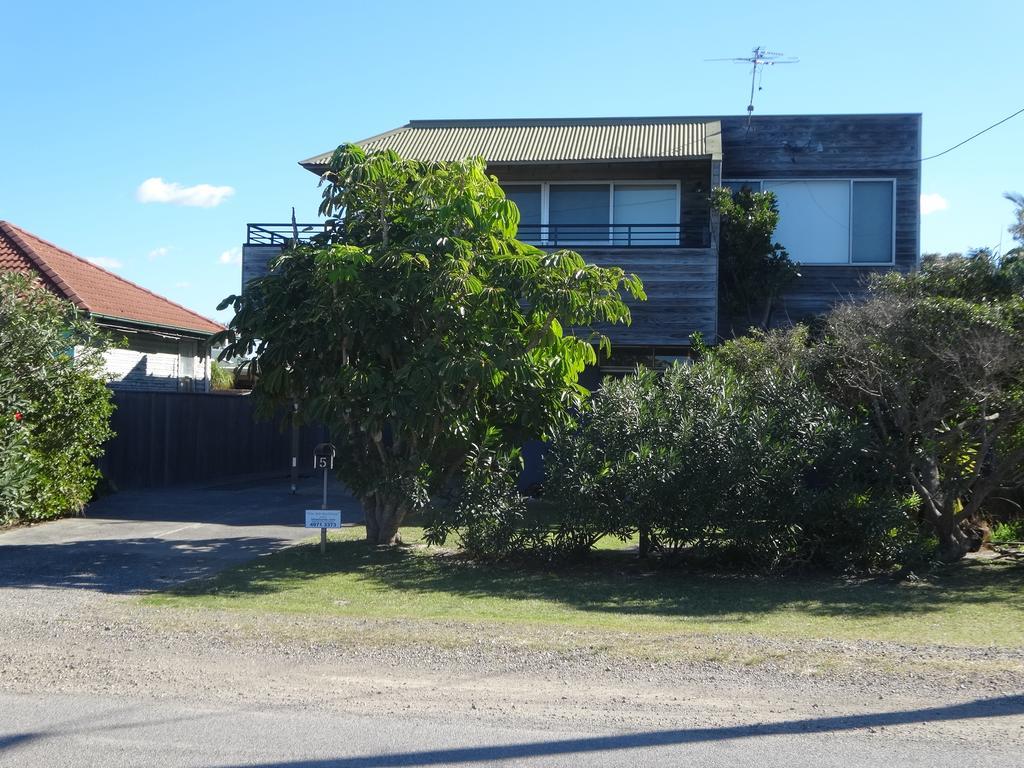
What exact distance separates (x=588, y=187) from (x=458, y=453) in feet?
30.6

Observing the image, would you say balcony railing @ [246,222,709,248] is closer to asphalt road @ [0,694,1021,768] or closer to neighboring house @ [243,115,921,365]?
neighboring house @ [243,115,921,365]

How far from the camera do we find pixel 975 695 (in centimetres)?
675

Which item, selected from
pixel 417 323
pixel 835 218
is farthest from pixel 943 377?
pixel 835 218

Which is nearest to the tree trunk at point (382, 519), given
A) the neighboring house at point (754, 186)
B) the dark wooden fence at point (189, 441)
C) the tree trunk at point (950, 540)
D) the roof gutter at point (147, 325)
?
the dark wooden fence at point (189, 441)

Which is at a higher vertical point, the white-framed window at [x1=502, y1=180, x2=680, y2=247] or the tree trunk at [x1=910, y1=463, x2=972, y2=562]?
the white-framed window at [x1=502, y1=180, x2=680, y2=247]

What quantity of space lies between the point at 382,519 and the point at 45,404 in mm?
6000

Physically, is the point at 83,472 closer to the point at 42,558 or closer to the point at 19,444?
the point at 19,444

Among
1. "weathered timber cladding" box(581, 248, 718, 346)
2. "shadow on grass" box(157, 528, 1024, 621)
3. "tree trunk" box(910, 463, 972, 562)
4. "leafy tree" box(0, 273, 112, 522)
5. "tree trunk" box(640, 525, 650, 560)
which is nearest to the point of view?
"shadow on grass" box(157, 528, 1024, 621)

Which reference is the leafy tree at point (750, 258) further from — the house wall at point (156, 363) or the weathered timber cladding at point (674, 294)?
the house wall at point (156, 363)

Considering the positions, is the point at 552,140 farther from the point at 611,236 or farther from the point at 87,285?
the point at 87,285

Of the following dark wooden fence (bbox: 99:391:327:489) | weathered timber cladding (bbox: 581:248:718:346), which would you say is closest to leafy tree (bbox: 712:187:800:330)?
weathered timber cladding (bbox: 581:248:718:346)

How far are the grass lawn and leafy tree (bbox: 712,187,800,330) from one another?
8231 millimetres

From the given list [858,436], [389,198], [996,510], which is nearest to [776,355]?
[858,436]

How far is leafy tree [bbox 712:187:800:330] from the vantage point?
63.3 ft
